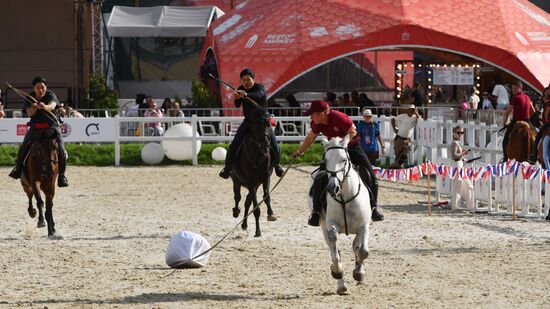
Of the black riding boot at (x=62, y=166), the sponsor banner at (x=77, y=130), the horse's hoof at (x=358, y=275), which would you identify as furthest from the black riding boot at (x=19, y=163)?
the sponsor banner at (x=77, y=130)

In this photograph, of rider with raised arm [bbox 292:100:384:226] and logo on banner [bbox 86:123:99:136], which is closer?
rider with raised arm [bbox 292:100:384:226]

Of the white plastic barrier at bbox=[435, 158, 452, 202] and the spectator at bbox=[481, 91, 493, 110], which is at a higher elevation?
the spectator at bbox=[481, 91, 493, 110]

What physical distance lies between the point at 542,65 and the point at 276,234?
2609 centimetres

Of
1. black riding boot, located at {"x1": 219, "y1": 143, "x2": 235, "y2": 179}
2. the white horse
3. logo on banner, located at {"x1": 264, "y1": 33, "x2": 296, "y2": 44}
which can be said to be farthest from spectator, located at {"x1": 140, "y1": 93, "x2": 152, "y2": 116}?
the white horse

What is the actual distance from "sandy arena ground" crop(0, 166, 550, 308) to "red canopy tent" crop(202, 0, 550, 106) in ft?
60.8

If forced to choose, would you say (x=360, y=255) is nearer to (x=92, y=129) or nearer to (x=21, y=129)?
(x=92, y=129)

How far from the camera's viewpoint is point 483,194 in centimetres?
2144

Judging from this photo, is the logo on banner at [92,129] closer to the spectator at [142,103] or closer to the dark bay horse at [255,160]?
the spectator at [142,103]

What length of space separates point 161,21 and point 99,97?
4759 mm

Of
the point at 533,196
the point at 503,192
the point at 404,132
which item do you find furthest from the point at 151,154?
the point at 533,196

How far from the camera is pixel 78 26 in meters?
45.3

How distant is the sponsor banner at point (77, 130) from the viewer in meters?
33.6

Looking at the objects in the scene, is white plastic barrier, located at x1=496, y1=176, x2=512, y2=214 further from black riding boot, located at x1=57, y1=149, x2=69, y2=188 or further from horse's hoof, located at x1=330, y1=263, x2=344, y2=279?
horse's hoof, located at x1=330, y1=263, x2=344, y2=279

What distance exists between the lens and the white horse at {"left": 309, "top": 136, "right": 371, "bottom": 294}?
12.3 m
